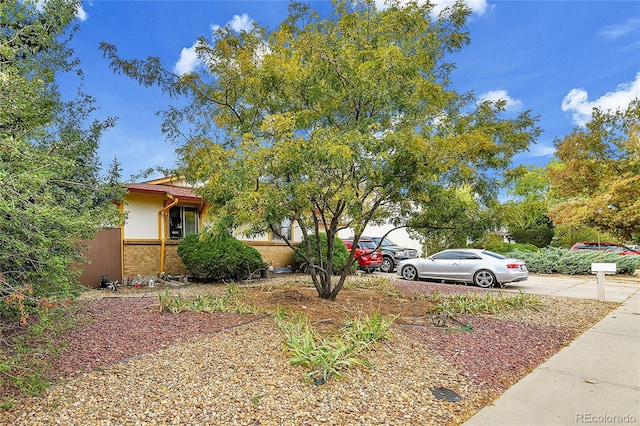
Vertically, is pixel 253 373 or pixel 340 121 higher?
pixel 340 121

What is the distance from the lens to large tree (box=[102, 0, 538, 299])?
17.4 feet

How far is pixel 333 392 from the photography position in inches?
133

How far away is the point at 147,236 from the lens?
448 inches

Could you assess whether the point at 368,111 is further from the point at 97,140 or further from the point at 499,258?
the point at 499,258

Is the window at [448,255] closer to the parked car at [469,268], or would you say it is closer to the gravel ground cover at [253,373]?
the parked car at [469,268]

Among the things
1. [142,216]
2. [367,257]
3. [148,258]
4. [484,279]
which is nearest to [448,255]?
[484,279]

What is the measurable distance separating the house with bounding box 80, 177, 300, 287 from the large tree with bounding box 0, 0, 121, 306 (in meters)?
4.90

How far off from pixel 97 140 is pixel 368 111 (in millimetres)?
4565

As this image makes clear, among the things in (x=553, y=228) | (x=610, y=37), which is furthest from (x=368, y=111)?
(x=553, y=228)

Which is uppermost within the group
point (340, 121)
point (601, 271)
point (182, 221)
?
point (340, 121)

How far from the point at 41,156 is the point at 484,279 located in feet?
39.3

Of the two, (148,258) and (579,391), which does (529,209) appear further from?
(148,258)

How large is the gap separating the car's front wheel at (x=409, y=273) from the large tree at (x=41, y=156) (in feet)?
34.4

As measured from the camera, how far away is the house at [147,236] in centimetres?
1027
